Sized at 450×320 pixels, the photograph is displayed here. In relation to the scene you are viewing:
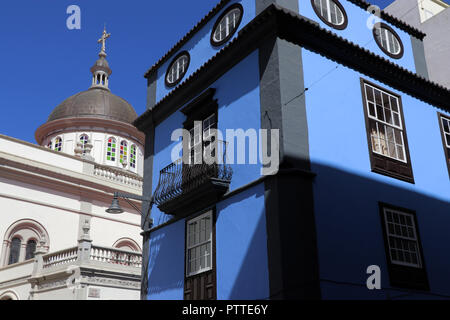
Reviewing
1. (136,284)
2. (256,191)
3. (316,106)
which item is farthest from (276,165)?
(136,284)

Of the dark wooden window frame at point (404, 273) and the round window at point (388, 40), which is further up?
the round window at point (388, 40)

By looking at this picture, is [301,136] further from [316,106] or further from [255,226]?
[255,226]

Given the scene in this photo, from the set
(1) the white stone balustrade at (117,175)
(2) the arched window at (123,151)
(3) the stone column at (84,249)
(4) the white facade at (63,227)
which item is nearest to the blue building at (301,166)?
(3) the stone column at (84,249)

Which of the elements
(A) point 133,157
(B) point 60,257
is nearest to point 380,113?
(B) point 60,257

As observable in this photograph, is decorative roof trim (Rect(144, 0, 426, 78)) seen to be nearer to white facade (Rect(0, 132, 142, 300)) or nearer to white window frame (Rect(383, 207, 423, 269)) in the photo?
white window frame (Rect(383, 207, 423, 269))

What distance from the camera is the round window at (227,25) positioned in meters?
12.2

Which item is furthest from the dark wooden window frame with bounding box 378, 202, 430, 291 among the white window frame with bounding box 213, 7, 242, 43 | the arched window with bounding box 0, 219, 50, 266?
the arched window with bounding box 0, 219, 50, 266

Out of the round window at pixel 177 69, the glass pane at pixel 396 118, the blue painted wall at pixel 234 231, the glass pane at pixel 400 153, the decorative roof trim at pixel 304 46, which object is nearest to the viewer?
the blue painted wall at pixel 234 231

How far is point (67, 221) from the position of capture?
70.5ft

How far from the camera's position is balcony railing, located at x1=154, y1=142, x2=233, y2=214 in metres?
10.8

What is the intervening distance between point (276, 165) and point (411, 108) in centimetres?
450

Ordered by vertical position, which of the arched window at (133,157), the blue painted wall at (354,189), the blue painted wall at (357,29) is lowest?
the blue painted wall at (354,189)

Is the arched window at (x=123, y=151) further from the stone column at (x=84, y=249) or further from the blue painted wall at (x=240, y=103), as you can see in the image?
the blue painted wall at (x=240, y=103)

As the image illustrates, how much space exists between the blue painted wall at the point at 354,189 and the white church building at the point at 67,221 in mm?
6356
